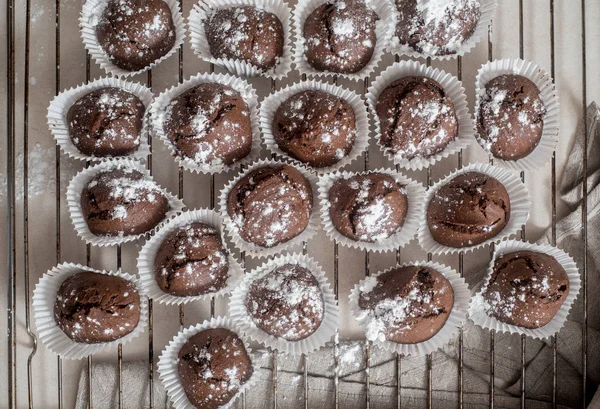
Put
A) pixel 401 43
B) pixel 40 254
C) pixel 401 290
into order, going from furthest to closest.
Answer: pixel 40 254 < pixel 401 43 < pixel 401 290

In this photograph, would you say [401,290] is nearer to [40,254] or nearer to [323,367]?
[323,367]

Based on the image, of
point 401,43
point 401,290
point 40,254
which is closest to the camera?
point 401,290

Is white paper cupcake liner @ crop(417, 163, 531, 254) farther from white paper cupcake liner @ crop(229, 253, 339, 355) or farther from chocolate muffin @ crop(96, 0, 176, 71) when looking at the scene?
chocolate muffin @ crop(96, 0, 176, 71)

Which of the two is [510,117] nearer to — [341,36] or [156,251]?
[341,36]

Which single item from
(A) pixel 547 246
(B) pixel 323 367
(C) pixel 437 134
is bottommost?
(B) pixel 323 367

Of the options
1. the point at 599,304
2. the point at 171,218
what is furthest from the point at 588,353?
the point at 171,218

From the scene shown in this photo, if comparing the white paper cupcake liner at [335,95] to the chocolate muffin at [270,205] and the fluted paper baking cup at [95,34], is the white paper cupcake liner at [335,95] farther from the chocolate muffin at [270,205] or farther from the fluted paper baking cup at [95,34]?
the fluted paper baking cup at [95,34]

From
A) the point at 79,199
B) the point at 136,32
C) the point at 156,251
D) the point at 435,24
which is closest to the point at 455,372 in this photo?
the point at 156,251
